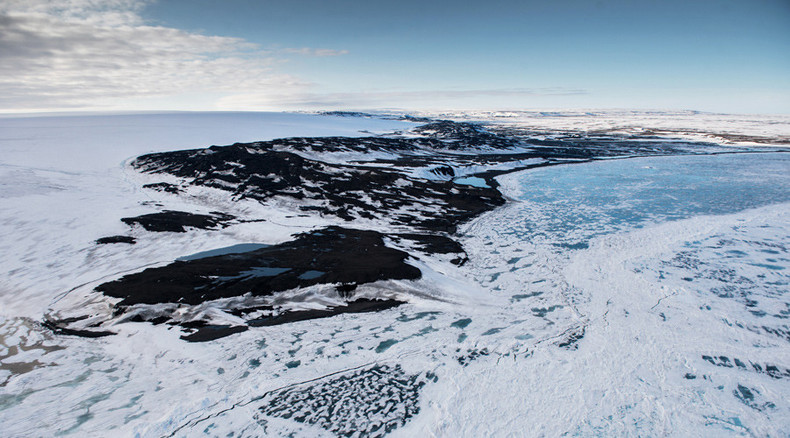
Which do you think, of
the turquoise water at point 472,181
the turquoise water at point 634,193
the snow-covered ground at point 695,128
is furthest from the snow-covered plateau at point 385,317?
the snow-covered ground at point 695,128

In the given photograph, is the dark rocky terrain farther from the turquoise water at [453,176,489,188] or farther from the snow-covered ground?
the snow-covered ground

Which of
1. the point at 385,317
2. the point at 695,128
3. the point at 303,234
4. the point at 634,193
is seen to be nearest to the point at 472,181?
the point at 634,193

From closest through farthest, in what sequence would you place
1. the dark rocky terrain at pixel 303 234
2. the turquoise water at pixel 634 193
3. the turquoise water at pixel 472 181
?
the dark rocky terrain at pixel 303 234
the turquoise water at pixel 634 193
the turquoise water at pixel 472 181

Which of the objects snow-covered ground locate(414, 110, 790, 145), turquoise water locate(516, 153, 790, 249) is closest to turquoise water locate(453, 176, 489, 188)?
turquoise water locate(516, 153, 790, 249)

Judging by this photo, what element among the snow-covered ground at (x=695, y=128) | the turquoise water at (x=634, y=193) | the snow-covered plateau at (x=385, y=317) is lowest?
the snow-covered plateau at (x=385, y=317)

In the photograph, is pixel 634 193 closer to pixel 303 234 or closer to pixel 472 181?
pixel 472 181

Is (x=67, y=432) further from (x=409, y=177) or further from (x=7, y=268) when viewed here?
(x=409, y=177)

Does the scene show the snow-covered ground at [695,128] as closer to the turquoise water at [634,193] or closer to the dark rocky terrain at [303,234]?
the turquoise water at [634,193]

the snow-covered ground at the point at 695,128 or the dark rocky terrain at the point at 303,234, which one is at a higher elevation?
the snow-covered ground at the point at 695,128
